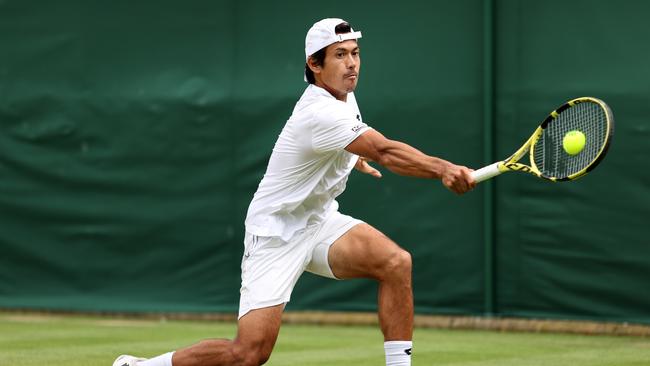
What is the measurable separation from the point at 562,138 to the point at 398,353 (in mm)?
1226

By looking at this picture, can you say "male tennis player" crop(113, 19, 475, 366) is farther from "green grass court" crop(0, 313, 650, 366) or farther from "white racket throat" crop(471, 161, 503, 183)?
"green grass court" crop(0, 313, 650, 366)

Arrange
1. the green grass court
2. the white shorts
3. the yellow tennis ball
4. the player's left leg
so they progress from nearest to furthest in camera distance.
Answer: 1. the yellow tennis ball
2. the white shorts
3. the player's left leg
4. the green grass court

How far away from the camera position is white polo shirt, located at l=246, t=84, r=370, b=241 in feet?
19.0

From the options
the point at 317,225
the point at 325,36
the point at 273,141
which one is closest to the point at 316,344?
the point at 273,141

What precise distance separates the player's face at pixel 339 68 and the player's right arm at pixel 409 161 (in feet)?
1.59

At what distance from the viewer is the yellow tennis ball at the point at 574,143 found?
563 cm

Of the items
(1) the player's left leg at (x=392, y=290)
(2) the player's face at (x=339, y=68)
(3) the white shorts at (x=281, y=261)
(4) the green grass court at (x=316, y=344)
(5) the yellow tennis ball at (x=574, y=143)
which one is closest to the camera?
(5) the yellow tennis ball at (x=574, y=143)

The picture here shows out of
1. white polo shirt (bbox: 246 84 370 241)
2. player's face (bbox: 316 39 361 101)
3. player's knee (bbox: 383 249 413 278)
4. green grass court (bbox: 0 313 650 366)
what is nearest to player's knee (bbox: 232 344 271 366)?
white polo shirt (bbox: 246 84 370 241)

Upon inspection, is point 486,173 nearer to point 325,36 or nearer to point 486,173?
point 486,173

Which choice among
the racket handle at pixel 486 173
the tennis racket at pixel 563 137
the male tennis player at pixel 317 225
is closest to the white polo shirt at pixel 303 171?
the male tennis player at pixel 317 225

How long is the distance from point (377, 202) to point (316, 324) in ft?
3.54

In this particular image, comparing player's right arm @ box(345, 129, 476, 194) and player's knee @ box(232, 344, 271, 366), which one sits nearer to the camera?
player's right arm @ box(345, 129, 476, 194)

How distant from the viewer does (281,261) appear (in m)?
5.89

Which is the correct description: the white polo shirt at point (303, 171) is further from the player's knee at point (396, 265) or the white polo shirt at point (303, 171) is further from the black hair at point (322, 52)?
the player's knee at point (396, 265)
